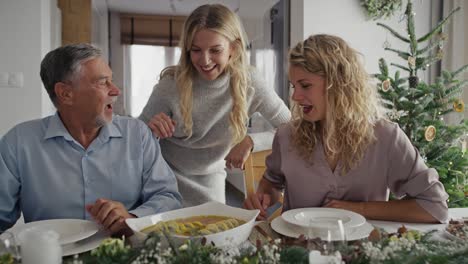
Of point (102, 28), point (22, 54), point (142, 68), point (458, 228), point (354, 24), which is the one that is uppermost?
point (102, 28)

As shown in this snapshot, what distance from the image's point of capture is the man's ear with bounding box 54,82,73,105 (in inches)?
59.0

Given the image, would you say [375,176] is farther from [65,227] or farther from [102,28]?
[102,28]

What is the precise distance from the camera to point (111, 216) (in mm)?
1171

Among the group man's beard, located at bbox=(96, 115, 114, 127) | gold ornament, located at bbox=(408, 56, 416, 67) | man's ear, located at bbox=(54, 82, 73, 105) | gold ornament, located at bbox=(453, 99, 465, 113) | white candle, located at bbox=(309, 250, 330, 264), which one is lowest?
white candle, located at bbox=(309, 250, 330, 264)

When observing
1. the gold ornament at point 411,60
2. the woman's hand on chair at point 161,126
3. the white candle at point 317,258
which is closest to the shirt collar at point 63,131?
the woman's hand on chair at point 161,126

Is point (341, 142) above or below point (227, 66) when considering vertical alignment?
below

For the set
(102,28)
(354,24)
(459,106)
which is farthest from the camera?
(102,28)

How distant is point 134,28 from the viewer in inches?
316

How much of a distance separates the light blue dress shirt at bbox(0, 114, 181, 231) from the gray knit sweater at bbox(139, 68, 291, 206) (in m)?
0.36

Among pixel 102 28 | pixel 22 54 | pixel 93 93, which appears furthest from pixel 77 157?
pixel 102 28

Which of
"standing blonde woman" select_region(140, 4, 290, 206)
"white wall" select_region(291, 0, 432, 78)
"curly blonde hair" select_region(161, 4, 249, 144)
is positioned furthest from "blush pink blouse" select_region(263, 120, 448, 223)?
"white wall" select_region(291, 0, 432, 78)

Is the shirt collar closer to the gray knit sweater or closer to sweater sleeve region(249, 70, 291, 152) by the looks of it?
the gray knit sweater

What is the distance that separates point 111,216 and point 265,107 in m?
1.04

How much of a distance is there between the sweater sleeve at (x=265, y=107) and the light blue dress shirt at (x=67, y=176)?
0.59m
